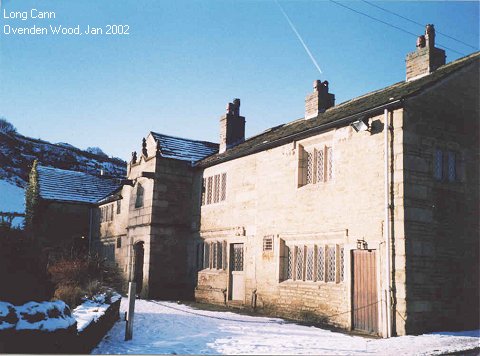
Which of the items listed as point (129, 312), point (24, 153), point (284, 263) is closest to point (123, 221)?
point (284, 263)

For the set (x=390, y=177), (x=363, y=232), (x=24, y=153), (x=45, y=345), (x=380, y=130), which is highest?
(x=24, y=153)

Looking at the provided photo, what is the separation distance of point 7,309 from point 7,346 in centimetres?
54

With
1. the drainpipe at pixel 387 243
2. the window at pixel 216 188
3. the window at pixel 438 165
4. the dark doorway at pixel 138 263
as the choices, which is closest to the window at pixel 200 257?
the window at pixel 216 188

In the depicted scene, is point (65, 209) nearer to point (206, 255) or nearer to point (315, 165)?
point (206, 255)

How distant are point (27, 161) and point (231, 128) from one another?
119 feet

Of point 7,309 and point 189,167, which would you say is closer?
point 7,309

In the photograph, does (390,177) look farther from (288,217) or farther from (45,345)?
(45,345)

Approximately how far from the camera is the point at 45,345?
22.3 ft

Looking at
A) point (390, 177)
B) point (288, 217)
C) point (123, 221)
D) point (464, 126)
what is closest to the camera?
point (390, 177)

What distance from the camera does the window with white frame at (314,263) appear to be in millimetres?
13125

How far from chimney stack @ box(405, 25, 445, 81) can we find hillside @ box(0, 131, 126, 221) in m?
32.5

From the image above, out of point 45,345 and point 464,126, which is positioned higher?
point 464,126

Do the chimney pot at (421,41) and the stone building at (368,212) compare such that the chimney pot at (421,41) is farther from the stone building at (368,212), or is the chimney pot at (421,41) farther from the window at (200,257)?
the window at (200,257)

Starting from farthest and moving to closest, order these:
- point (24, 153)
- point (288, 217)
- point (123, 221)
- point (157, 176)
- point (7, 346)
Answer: point (24, 153), point (123, 221), point (157, 176), point (288, 217), point (7, 346)
